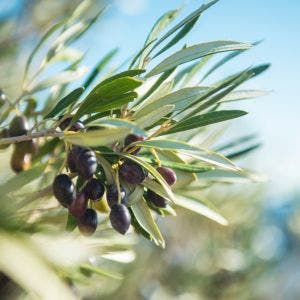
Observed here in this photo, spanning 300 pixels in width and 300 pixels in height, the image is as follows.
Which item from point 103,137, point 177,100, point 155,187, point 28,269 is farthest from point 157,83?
point 28,269

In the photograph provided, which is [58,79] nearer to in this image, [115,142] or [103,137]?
[115,142]

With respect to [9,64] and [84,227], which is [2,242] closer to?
[84,227]

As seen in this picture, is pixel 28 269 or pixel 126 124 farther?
pixel 126 124

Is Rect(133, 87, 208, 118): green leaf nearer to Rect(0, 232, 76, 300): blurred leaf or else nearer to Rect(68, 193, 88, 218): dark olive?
Rect(68, 193, 88, 218): dark olive

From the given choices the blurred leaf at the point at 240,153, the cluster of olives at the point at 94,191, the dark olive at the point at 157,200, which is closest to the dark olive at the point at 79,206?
the cluster of olives at the point at 94,191

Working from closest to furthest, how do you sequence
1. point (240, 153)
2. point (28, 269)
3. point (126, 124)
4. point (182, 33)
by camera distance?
point (28, 269) < point (126, 124) < point (182, 33) < point (240, 153)

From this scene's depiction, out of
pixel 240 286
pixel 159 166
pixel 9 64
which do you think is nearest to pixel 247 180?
pixel 159 166

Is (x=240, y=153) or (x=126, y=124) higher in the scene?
(x=126, y=124)
